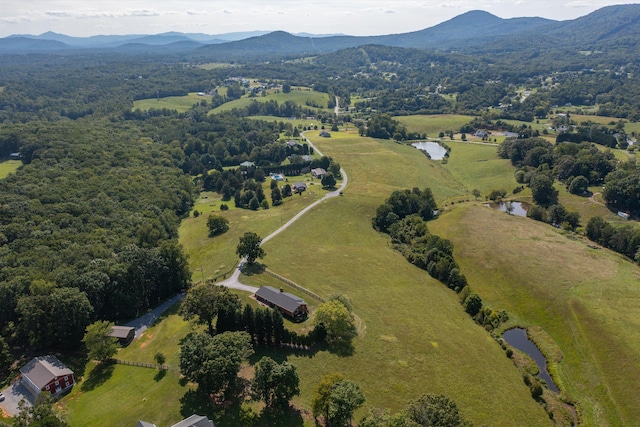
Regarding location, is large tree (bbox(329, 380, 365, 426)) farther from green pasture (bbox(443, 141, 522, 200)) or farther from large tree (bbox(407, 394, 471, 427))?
green pasture (bbox(443, 141, 522, 200))

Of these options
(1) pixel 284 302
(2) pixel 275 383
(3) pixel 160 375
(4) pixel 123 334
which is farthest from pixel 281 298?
(4) pixel 123 334

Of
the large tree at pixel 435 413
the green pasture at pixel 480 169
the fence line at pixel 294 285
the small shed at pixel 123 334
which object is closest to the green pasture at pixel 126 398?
the small shed at pixel 123 334

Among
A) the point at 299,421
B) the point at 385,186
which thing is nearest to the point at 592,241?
the point at 385,186

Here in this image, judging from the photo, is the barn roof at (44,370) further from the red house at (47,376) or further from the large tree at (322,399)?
the large tree at (322,399)

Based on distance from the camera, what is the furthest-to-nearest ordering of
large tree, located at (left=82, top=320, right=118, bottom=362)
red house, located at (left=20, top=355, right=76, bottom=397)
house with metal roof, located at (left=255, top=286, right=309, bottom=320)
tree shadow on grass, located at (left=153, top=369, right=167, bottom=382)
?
house with metal roof, located at (left=255, top=286, right=309, bottom=320), large tree, located at (left=82, top=320, right=118, bottom=362), tree shadow on grass, located at (left=153, top=369, right=167, bottom=382), red house, located at (left=20, top=355, right=76, bottom=397)

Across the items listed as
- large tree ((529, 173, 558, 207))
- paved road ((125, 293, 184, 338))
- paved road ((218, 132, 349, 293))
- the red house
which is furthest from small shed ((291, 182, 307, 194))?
the red house
